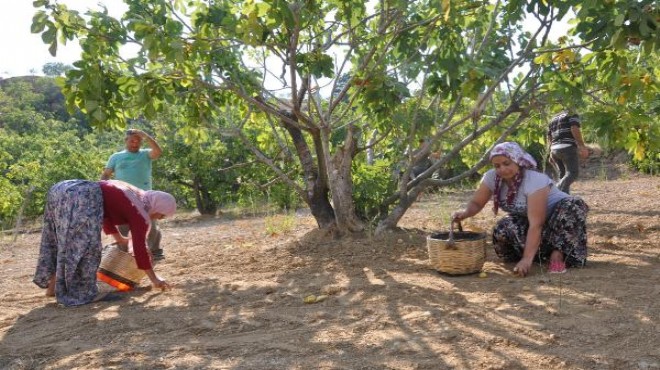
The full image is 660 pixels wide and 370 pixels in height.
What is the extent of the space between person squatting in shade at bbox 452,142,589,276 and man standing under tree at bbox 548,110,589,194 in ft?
6.43

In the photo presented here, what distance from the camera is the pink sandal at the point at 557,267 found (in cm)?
409

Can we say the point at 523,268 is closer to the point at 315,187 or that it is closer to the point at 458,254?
the point at 458,254

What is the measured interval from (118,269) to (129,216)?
0.59 metres

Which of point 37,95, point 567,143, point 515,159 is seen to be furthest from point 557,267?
point 37,95

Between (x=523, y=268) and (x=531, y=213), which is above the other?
(x=531, y=213)

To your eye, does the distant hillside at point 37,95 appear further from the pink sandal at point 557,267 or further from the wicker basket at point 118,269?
the pink sandal at point 557,267

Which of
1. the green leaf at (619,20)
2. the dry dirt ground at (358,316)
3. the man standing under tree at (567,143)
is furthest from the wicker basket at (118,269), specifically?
the man standing under tree at (567,143)

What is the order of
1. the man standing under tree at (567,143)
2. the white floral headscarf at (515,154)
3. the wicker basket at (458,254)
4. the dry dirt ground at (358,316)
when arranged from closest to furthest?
the dry dirt ground at (358,316)
the white floral headscarf at (515,154)
the wicker basket at (458,254)
the man standing under tree at (567,143)

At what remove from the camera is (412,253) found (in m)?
5.19

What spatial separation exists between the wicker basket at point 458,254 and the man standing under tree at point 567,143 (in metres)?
2.30

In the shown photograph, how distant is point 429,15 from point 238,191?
6321mm

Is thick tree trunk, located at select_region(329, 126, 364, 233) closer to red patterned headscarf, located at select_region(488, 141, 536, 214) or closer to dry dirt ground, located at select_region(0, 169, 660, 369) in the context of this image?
dry dirt ground, located at select_region(0, 169, 660, 369)

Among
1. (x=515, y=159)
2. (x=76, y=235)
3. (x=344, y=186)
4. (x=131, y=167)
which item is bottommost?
(x=76, y=235)

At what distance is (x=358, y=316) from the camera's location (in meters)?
3.45
